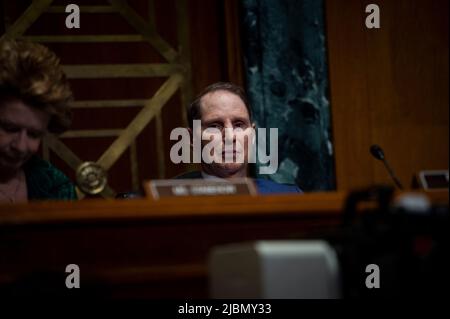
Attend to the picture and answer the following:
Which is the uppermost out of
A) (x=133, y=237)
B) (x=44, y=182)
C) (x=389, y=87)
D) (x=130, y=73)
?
(x=130, y=73)

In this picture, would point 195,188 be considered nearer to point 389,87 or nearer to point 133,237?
point 133,237

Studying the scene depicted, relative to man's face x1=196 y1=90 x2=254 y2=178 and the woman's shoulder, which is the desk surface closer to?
the woman's shoulder

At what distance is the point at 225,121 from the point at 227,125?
0.07 ft

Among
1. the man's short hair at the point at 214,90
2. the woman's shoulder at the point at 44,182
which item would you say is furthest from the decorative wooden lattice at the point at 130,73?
the woman's shoulder at the point at 44,182

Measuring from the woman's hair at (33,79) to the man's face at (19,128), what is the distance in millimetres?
22

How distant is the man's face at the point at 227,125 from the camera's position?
A: 116 inches

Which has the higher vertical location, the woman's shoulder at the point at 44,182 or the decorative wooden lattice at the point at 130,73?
the decorative wooden lattice at the point at 130,73

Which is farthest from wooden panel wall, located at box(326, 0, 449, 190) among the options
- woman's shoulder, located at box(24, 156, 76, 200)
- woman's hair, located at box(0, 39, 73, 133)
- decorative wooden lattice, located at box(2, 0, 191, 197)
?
woman's hair, located at box(0, 39, 73, 133)

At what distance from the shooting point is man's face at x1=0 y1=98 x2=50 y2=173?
8.05 feet

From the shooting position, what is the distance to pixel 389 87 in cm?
466

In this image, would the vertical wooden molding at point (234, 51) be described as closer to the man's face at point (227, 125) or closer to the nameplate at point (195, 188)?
the man's face at point (227, 125)

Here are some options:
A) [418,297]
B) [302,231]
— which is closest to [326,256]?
[418,297]

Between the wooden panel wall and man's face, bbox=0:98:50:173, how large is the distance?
2.36m

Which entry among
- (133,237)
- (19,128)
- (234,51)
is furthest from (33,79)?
(234,51)
